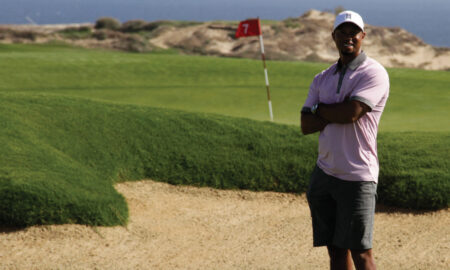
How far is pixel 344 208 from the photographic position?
13.1 ft

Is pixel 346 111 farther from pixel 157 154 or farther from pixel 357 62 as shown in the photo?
pixel 157 154

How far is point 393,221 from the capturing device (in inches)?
284

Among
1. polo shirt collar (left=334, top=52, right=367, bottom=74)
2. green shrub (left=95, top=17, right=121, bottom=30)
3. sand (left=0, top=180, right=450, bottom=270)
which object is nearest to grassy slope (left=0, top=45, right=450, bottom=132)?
sand (left=0, top=180, right=450, bottom=270)

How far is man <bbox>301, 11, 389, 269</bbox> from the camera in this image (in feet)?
12.7

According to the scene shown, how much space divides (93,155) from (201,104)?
17.9ft

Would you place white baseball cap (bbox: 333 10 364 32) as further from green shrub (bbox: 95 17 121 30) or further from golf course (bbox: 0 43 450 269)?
green shrub (bbox: 95 17 121 30)

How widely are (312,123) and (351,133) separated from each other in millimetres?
350

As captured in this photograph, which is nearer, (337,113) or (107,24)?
(337,113)

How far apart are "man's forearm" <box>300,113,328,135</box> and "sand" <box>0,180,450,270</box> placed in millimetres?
2052

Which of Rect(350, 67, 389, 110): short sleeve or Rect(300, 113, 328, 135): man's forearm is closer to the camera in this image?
Rect(350, 67, 389, 110): short sleeve

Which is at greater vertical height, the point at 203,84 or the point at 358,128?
the point at 358,128

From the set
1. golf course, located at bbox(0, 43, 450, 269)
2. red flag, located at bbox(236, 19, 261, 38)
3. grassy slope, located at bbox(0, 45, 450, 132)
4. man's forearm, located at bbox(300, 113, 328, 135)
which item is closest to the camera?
man's forearm, located at bbox(300, 113, 328, 135)

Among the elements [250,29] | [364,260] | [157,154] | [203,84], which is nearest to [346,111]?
[364,260]

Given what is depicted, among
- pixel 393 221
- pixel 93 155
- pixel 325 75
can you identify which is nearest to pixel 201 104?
pixel 93 155
